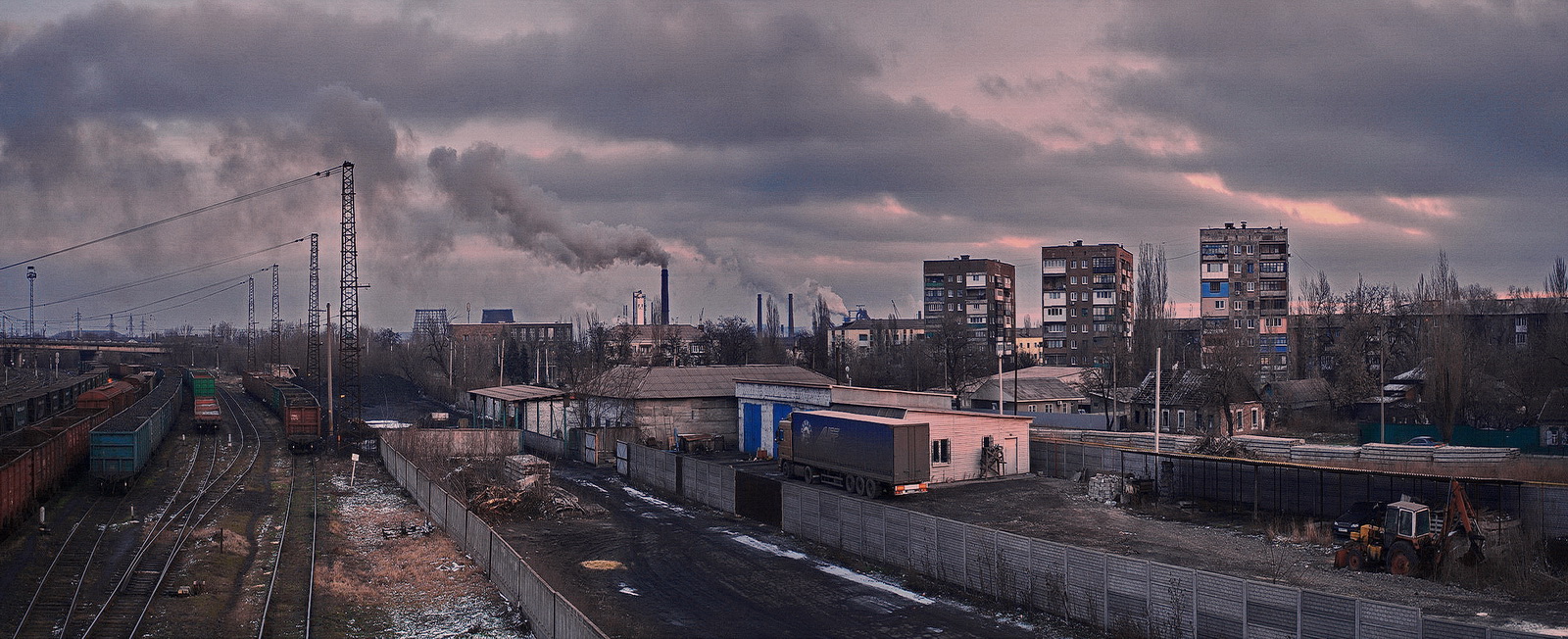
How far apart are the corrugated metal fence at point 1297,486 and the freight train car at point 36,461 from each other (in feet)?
121

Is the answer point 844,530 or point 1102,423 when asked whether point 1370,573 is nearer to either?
point 844,530

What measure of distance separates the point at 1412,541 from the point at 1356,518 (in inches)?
99.3

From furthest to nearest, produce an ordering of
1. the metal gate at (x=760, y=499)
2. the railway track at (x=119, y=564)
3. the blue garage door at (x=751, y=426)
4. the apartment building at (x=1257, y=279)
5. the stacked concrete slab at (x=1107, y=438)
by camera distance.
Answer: the apartment building at (x=1257, y=279), the blue garage door at (x=751, y=426), the stacked concrete slab at (x=1107, y=438), the metal gate at (x=760, y=499), the railway track at (x=119, y=564)

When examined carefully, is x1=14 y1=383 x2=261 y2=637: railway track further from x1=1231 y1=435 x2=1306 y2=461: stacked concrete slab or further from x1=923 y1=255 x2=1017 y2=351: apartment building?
x1=923 y1=255 x2=1017 y2=351: apartment building

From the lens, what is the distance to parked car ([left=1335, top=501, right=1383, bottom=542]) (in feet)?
81.4

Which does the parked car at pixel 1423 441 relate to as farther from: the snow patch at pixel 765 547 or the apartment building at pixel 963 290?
Answer: the apartment building at pixel 963 290

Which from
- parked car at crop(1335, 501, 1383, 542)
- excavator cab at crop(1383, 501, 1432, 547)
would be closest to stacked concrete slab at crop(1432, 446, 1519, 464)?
parked car at crop(1335, 501, 1383, 542)

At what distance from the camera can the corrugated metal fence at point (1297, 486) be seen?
2542 cm

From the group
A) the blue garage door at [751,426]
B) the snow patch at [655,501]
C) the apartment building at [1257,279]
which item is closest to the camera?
the snow patch at [655,501]

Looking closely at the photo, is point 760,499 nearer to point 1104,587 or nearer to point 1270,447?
point 1104,587

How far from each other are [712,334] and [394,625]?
85.1 metres

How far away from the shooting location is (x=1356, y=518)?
25062 millimetres

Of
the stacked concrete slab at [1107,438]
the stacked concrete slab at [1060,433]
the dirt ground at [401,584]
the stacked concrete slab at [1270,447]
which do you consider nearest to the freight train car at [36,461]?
the dirt ground at [401,584]

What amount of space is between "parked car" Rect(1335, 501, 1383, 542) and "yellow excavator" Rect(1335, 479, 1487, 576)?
1.13 metres
